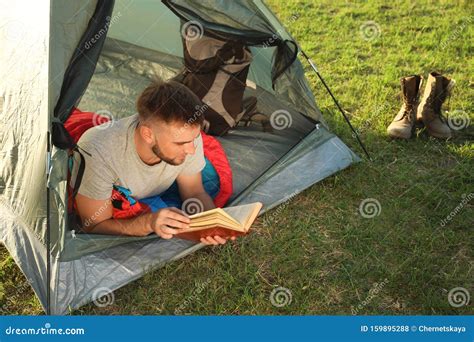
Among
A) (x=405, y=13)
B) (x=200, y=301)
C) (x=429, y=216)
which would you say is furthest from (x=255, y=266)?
(x=405, y=13)

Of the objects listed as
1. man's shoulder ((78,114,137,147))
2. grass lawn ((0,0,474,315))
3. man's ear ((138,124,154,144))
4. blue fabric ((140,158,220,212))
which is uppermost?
man's shoulder ((78,114,137,147))

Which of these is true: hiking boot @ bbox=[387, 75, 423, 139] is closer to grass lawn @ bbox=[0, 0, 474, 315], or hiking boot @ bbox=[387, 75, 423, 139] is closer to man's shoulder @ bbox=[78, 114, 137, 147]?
grass lawn @ bbox=[0, 0, 474, 315]

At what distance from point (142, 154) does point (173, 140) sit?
0.19 meters

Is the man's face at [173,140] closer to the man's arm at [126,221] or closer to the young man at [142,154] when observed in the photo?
the young man at [142,154]

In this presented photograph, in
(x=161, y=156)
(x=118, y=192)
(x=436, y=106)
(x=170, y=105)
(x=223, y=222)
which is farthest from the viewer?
(x=436, y=106)

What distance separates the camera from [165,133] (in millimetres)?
2703

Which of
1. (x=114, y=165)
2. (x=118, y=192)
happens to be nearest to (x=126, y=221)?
(x=118, y=192)

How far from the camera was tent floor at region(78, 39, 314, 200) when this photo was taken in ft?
12.1

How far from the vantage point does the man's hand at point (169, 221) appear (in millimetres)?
2643

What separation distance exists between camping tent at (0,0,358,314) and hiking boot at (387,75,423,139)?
459mm

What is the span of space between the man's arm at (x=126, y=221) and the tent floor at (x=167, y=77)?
67 centimetres

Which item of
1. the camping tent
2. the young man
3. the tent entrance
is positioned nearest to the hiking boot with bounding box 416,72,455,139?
the camping tent

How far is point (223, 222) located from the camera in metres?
2.54

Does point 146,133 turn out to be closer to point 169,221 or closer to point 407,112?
point 169,221
